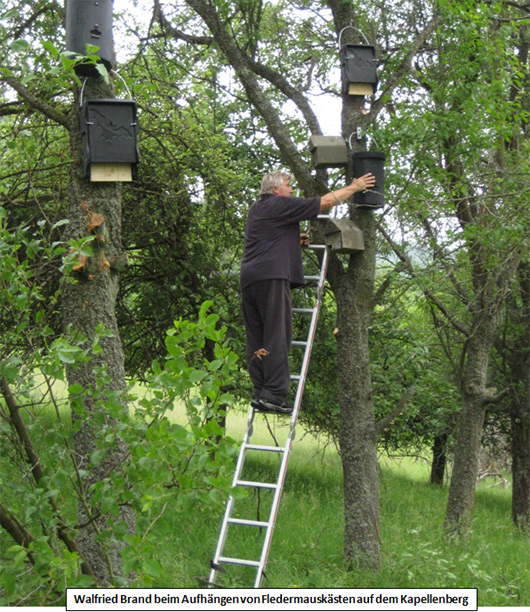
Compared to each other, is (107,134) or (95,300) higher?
(107,134)

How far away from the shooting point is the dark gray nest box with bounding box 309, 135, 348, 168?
5.66 m

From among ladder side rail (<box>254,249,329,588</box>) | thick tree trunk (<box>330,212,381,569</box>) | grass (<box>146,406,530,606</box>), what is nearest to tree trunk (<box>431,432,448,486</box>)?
grass (<box>146,406,530,606</box>)

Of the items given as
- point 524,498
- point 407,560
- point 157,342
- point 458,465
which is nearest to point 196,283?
point 157,342

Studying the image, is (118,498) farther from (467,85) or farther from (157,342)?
(157,342)

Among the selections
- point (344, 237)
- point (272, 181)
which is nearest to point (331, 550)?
point (344, 237)

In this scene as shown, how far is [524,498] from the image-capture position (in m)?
11.3

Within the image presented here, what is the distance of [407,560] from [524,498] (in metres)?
6.54

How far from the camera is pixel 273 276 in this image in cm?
535

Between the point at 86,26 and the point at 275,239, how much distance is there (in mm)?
1918

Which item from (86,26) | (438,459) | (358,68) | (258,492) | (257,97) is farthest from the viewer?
(438,459)

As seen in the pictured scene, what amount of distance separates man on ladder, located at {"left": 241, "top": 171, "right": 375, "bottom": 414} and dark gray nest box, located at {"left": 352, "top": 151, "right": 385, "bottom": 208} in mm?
70

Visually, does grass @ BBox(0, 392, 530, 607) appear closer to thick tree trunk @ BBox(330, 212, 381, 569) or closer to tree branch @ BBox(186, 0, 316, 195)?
thick tree trunk @ BBox(330, 212, 381, 569)

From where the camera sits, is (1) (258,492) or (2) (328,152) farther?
(2) (328,152)

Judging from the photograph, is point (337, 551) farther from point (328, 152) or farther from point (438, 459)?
point (438, 459)
